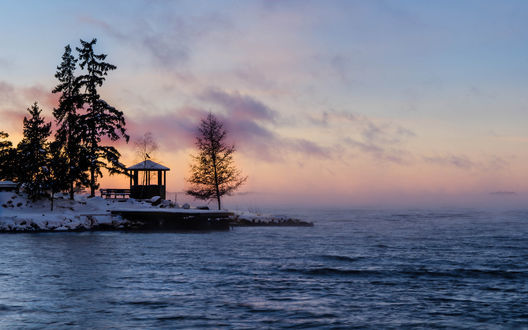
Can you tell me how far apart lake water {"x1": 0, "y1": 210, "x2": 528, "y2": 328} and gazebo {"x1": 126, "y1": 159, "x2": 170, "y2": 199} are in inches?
963

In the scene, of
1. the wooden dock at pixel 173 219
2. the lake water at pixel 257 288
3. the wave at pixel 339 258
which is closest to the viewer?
the lake water at pixel 257 288

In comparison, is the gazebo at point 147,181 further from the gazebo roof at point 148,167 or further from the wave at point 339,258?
the wave at point 339,258

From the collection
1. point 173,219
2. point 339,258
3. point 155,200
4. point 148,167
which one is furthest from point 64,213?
point 339,258

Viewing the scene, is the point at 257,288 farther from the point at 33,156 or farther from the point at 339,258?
the point at 33,156

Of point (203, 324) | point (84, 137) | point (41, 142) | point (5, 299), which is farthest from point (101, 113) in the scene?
point (203, 324)

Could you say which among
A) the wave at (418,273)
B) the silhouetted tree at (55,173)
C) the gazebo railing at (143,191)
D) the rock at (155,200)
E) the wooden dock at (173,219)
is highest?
the silhouetted tree at (55,173)

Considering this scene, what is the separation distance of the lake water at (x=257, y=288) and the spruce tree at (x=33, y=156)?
1735 cm

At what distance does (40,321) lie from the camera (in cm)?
1179

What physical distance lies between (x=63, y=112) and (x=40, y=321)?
43573 millimetres

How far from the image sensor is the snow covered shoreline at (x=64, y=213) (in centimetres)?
4128

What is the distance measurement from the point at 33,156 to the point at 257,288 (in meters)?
37.2

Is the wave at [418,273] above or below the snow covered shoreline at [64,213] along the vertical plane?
below

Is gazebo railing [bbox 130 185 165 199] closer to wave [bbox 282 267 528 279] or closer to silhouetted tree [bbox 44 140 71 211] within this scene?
silhouetted tree [bbox 44 140 71 211]

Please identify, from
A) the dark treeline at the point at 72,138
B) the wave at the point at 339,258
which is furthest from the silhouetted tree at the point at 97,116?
the wave at the point at 339,258
